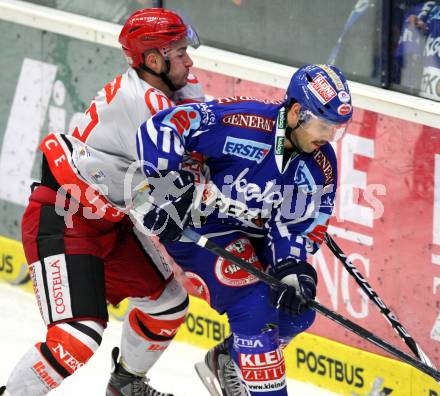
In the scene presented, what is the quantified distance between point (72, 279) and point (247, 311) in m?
0.63

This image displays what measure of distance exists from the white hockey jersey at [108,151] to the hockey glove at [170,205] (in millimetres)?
215

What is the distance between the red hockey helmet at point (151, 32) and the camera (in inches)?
204

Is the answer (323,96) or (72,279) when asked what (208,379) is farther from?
(323,96)

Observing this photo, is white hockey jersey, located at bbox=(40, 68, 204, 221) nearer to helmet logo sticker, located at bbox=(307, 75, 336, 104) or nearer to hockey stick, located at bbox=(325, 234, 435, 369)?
helmet logo sticker, located at bbox=(307, 75, 336, 104)

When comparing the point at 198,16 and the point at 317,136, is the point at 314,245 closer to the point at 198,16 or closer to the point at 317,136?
the point at 317,136

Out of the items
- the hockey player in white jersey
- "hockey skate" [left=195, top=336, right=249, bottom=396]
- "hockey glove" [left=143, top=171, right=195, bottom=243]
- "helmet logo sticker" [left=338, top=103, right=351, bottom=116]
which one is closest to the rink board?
"hockey skate" [left=195, top=336, right=249, bottom=396]

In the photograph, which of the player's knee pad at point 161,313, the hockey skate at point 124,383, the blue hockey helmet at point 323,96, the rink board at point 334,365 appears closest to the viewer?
the blue hockey helmet at point 323,96

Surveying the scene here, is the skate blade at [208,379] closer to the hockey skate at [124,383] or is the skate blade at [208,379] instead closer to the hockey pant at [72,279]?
the hockey skate at [124,383]

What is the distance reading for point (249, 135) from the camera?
4.94 metres

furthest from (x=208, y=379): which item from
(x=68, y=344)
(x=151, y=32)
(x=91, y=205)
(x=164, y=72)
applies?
(x=151, y=32)

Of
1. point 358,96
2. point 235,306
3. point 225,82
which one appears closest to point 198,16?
point 225,82

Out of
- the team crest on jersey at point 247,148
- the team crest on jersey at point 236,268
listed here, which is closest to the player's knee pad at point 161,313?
the team crest on jersey at point 236,268

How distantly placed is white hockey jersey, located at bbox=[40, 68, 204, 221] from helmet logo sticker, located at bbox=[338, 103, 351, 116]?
671mm

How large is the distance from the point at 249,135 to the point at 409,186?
3.46ft
